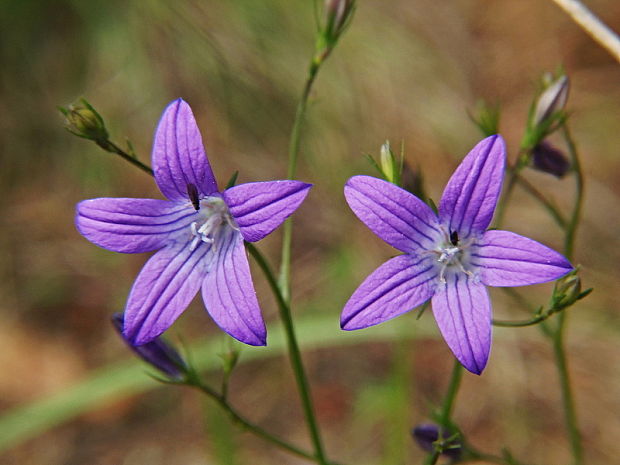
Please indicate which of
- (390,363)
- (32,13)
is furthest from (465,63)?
(32,13)

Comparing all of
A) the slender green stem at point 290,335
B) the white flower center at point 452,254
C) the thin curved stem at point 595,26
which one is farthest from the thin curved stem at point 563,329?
the slender green stem at point 290,335

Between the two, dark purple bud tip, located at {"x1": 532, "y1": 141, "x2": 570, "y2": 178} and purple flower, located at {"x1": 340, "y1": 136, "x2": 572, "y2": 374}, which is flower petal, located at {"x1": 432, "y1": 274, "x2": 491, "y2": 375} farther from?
dark purple bud tip, located at {"x1": 532, "y1": 141, "x2": 570, "y2": 178}

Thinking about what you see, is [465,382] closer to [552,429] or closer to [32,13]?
[552,429]

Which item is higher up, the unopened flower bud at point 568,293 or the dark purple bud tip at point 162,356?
the unopened flower bud at point 568,293

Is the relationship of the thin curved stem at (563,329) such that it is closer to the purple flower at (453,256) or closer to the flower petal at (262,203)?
the purple flower at (453,256)

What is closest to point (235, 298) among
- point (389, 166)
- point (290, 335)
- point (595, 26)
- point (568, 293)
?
point (290, 335)
